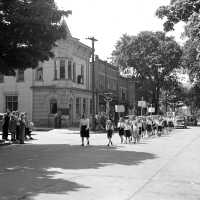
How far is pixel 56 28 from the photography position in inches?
865

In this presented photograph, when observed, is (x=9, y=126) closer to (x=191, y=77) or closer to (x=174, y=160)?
(x=174, y=160)

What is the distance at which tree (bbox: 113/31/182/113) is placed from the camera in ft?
239

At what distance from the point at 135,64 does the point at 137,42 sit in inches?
138

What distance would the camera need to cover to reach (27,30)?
20.8 m

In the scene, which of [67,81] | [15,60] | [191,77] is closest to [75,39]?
[67,81]

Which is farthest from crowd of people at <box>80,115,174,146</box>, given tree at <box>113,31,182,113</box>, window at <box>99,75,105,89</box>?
tree at <box>113,31,182,113</box>

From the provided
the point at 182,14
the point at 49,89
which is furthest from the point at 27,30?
the point at 49,89

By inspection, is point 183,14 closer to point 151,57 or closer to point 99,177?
point 99,177

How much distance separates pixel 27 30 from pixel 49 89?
1086 inches

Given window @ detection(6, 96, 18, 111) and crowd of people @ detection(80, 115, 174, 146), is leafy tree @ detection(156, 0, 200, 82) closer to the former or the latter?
crowd of people @ detection(80, 115, 174, 146)

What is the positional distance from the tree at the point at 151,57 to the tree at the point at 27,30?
5108 centimetres

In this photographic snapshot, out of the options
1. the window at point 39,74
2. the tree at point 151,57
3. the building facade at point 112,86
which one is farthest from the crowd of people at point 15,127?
the tree at point 151,57

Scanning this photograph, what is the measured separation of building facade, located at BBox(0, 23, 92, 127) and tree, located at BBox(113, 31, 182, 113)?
23794 millimetres

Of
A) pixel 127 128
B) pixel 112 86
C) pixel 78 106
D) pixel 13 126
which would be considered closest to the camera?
pixel 13 126
